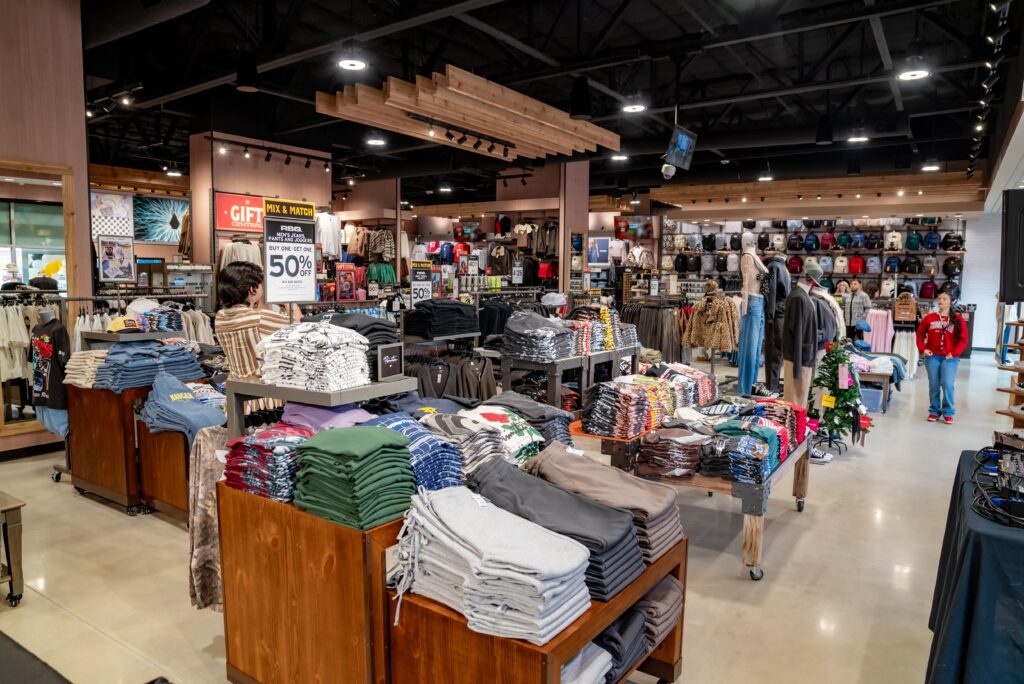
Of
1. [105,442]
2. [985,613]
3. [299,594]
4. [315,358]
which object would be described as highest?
[315,358]

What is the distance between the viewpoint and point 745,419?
4.11 metres

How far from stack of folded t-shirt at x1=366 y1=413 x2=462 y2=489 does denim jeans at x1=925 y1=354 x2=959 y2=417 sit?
25.1 feet

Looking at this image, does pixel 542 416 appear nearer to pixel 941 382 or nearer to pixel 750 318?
pixel 750 318

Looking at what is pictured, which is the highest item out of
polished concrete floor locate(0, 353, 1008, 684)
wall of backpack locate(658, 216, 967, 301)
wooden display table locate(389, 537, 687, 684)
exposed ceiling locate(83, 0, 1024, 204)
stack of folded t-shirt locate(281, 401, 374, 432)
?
exposed ceiling locate(83, 0, 1024, 204)

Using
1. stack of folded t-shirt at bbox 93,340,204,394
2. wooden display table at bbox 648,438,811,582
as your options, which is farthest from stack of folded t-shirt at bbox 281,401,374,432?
stack of folded t-shirt at bbox 93,340,204,394

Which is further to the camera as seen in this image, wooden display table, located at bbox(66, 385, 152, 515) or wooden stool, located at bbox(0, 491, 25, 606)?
wooden display table, located at bbox(66, 385, 152, 515)

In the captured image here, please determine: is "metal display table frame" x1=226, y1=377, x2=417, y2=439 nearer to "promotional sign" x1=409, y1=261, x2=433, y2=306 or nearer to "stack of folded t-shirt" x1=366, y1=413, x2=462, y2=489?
"stack of folded t-shirt" x1=366, y1=413, x2=462, y2=489

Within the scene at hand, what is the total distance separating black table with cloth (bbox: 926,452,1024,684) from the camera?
6.10ft

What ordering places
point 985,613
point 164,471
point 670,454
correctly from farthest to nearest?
point 164,471 → point 670,454 → point 985,613

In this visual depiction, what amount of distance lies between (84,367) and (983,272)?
18459 millimetres

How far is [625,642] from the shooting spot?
2.18 metres

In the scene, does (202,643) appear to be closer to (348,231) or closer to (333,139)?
(333,139)

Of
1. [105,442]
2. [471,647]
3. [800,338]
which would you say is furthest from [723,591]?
[105,442]

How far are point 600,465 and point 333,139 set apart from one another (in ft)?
37.2
